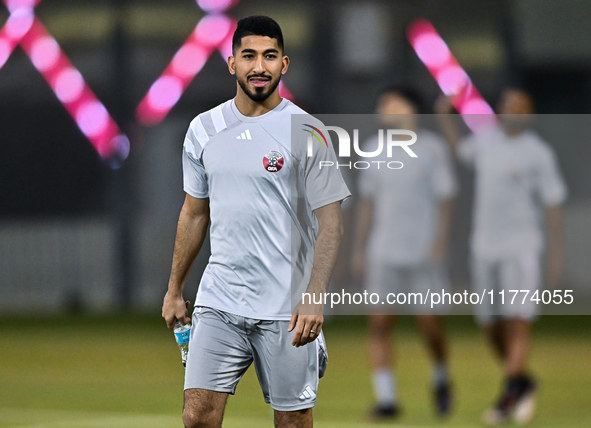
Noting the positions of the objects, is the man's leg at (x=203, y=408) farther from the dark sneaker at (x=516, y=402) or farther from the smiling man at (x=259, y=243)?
the dark sneaker at (x=516, y=402)

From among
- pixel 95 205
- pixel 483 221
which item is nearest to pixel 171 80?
pixel 95 205

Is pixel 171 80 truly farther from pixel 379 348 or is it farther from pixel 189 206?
pixel 189 206

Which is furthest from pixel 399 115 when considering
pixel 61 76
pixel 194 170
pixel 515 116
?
pixel 61 76

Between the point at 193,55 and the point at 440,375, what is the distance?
303 centimetres

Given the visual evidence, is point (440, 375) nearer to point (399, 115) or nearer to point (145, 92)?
point (399, 115)

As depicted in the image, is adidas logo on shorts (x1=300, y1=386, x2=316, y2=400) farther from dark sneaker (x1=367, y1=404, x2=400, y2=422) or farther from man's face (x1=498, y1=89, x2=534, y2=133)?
man's face (x1=498, y1=89, x2=534, y2=133)

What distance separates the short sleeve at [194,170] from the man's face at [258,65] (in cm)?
22

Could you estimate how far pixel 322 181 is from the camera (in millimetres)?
2756

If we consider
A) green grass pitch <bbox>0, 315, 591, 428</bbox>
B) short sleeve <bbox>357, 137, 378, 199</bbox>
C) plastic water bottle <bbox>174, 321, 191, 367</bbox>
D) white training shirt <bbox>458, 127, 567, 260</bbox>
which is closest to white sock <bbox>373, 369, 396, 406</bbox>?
green grass pitch <bbox>0, 315, 591, 428</bbox>

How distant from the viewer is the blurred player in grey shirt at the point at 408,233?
4.84m

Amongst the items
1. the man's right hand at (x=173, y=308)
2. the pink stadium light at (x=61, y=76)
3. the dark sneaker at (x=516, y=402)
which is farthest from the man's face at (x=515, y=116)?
the pink stadium light at (x=61, y=76)

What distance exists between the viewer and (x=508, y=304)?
4754mm

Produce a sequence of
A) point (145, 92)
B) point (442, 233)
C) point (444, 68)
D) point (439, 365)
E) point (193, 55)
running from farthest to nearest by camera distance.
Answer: point (145, 92) → point (193, 55) → point (444, 68) → point (442, 233) → point (439, 365)

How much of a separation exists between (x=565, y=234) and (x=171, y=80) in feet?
9.47
